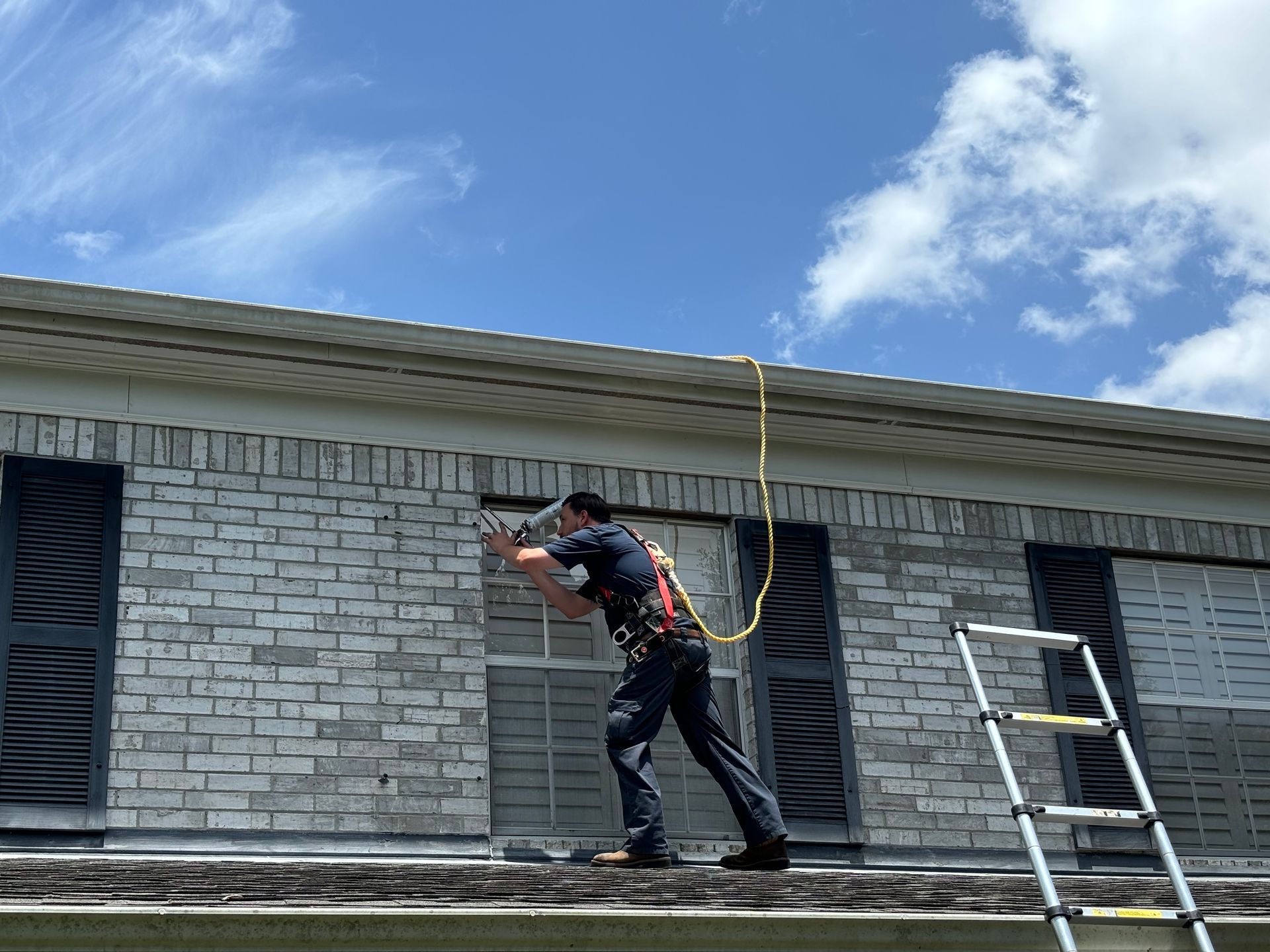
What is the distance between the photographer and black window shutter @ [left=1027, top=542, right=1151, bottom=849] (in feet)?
32.7

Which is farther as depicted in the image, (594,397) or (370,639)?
(594,397)

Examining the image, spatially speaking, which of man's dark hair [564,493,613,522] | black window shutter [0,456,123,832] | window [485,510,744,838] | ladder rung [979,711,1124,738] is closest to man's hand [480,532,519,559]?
man's dark hair [564,493,613,522]

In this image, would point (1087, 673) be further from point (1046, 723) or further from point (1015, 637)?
point (1046, 723)

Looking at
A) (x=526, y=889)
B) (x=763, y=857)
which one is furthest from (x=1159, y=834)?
(x=526, y=889)

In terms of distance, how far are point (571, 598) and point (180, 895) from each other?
2.92m

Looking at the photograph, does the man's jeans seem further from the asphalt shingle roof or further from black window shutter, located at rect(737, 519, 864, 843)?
black window shutter, located at rect(737, 519, 864, 843)

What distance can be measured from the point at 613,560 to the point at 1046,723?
2165 mm

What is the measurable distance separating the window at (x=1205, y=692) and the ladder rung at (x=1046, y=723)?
298 centimetres

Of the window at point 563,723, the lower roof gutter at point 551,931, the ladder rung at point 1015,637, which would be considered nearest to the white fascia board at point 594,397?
the window at point 563,723

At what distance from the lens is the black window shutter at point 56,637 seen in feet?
26.8

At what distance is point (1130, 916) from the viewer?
6688 millimetres

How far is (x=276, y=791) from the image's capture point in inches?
335

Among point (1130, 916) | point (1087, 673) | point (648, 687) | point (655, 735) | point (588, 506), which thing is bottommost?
point (1130, 916)

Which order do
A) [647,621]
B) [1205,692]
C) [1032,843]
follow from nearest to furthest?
[1032,843] < [647,621] < [1205,692]
